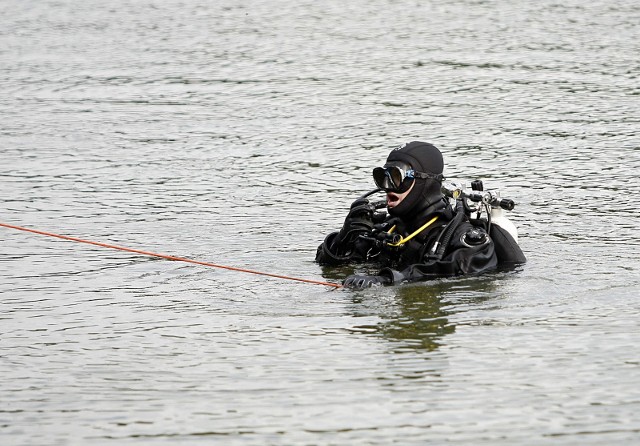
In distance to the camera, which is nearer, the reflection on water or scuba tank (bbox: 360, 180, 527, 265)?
the reflection on water

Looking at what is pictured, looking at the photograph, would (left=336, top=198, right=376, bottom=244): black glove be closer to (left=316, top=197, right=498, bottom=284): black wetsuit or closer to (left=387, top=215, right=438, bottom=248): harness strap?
(left=316, top=197, right=498, bottom=284): black wetsuit

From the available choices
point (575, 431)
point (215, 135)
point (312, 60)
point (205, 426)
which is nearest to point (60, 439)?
point (205, 426)

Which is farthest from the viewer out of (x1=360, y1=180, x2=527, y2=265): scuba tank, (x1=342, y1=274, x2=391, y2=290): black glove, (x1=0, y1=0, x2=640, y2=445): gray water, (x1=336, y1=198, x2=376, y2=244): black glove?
(x1=336, y1=198, x2=376, y2=244): black glove

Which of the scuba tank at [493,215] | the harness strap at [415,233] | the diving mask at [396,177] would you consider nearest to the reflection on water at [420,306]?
the scuba tank at [493,215]

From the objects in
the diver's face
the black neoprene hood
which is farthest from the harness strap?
the diver's face

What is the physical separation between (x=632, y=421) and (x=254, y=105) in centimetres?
1145

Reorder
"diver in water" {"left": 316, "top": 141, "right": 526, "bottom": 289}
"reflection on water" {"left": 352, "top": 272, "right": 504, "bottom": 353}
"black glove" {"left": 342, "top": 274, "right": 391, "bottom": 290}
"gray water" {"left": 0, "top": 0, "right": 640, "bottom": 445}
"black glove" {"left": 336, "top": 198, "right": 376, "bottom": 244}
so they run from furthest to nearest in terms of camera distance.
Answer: "black glove" {"left": 336, "top": 198, "right": 376, "bottom": 244} → "diver in water" {"left": 316, "top": 141, "right": 526, "bottom": 289} → "black glove" {"left": 342, "top": 274, "right": 391, "bottom": 290} → "reflection on water" {"left": 352, "top": 272, "right": 504, "bottom": 353} → "gray water" {"left": 0, "top": 0, "right": 640, "bottom": 445}

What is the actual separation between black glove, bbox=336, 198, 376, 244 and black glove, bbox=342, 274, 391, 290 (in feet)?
2.16

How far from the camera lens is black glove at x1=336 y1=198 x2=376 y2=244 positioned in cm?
970

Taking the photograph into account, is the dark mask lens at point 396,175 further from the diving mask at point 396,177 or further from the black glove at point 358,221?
the black glove at point 358,221

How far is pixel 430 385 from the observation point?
23.4 feet

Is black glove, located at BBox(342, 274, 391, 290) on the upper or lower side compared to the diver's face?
lower

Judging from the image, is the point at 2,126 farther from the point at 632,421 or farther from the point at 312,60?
the point at 632,421

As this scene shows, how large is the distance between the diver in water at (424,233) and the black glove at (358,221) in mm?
102
